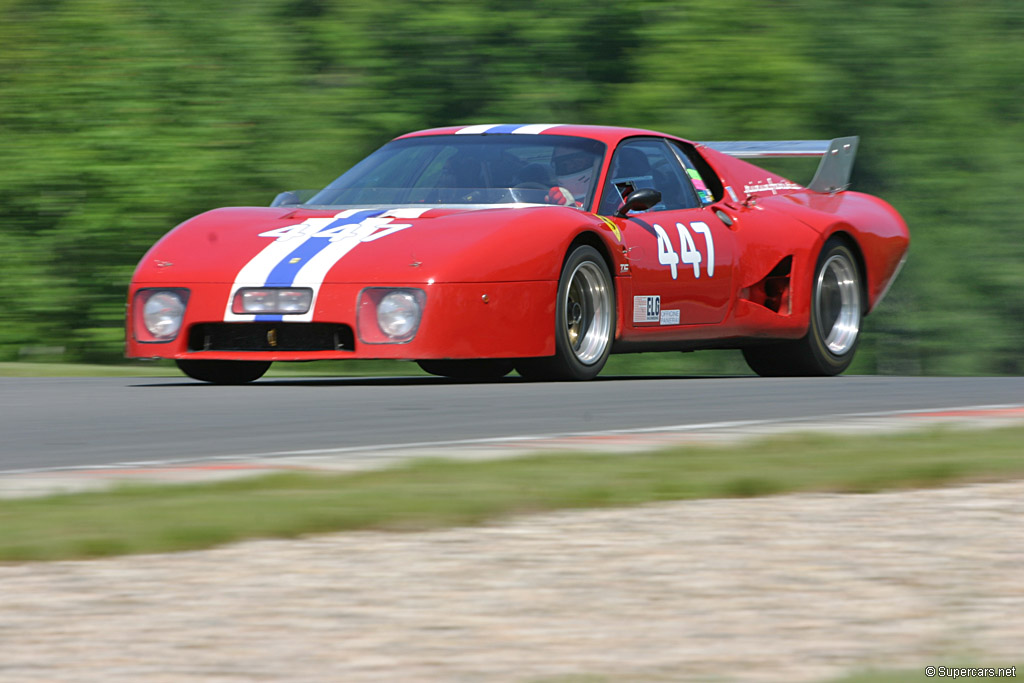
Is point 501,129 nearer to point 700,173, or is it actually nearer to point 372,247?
point 700,173

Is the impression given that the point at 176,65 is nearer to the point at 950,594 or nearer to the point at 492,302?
the point at 492,302

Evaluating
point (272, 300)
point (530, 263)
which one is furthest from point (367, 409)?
point (530, 263)

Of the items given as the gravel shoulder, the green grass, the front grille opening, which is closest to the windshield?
the front grille opening

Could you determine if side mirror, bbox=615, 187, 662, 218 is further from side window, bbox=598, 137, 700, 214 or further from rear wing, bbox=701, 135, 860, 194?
rear wing, bbox=701, 135, 860, 194

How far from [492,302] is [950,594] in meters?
4.52

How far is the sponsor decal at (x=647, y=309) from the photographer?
8.83m

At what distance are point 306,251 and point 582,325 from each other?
1378mm

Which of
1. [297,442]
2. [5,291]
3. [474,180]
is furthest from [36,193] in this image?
[297,442]

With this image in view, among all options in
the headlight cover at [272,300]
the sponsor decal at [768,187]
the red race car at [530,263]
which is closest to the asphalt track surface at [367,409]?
the red race car at [530,263]

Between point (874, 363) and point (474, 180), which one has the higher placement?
point (474, 180)

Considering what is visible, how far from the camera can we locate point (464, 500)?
4.38 metres

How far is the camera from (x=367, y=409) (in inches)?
271

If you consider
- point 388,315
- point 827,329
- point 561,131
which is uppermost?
point 561,131

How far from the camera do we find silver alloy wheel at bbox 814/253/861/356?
10422 millimetres
